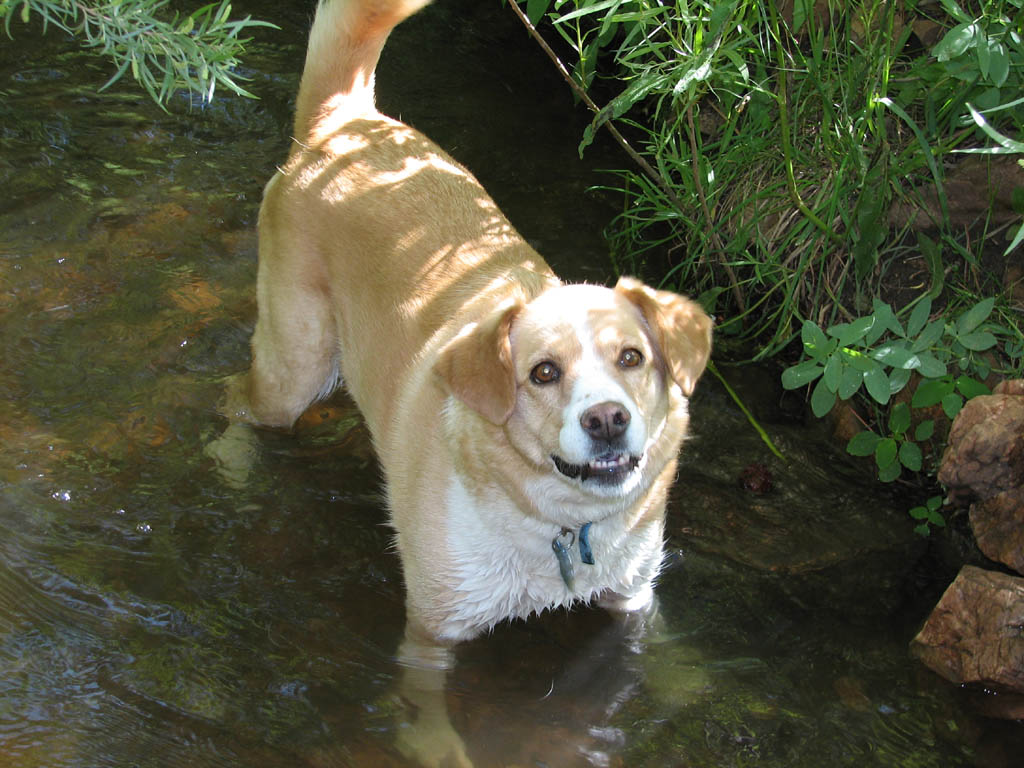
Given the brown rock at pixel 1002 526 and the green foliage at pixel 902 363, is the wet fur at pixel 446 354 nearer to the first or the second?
the green foliage at pixel 902 363

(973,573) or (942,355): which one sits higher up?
(942,355)

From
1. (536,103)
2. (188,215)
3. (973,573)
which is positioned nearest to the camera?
(973,573)

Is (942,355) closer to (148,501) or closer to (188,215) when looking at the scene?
(148,501)

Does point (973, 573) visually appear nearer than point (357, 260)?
Yes

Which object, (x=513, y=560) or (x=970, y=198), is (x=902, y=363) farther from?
(x=513, y=560)

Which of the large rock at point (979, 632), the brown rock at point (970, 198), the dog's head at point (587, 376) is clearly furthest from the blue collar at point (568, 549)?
the brown rock at point (970, 198)

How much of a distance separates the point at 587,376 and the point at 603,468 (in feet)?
0.86

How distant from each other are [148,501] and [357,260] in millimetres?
1234

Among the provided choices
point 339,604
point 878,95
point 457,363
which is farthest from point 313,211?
point 878,95

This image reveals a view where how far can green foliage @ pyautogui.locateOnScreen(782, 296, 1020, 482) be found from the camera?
3582 mm

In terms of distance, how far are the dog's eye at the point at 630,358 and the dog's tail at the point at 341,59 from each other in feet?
4.98

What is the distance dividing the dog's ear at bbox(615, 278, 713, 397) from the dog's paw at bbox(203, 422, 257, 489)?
1812mm

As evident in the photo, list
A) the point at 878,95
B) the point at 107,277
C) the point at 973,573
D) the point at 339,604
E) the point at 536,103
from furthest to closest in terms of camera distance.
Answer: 1. the point at 536,103
2. the point at 107,277
3. the point at 878,95
4. the point at 339,604
5. the point at 973,573

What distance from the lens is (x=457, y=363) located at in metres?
3.08
